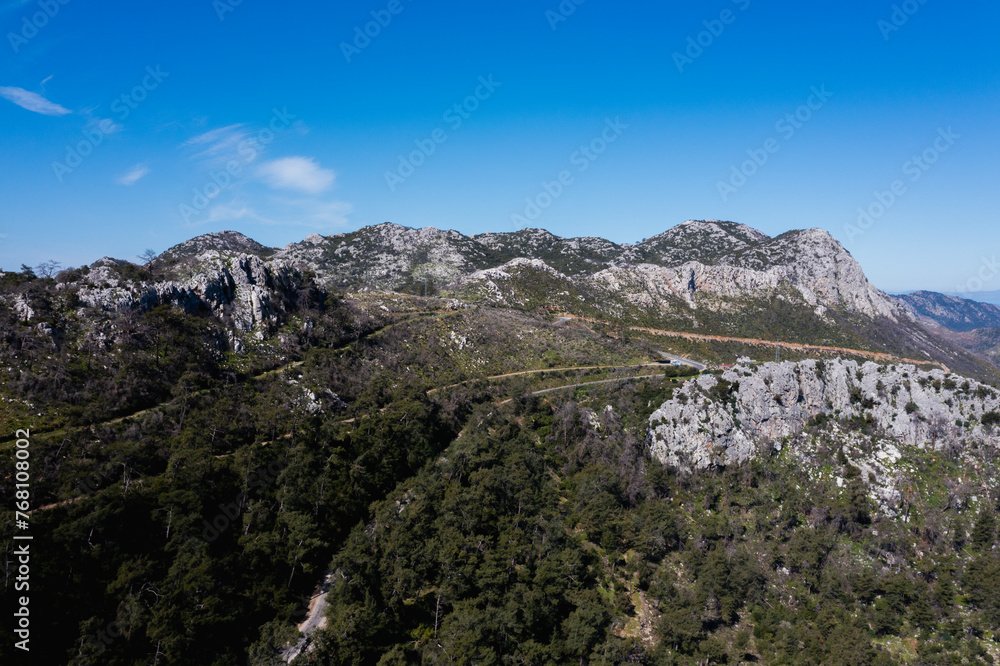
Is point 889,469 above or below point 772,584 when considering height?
above

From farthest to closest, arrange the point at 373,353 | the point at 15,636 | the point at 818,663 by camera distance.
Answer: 1. the point at 373,353
2. the point at 818,663
3. the point at 15,636

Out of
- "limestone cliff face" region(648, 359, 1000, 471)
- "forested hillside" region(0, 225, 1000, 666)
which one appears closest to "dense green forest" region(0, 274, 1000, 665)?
"forested hillside" region(0, 225, 1000, 666)

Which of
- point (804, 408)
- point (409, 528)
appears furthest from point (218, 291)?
point (804, 408)

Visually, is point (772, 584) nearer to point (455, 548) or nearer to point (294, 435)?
point (455, 548)

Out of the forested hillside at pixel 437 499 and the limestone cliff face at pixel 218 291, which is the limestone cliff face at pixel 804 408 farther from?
the limestone cliff face at pixel 218 291

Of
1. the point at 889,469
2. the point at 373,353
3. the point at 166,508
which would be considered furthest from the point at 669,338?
the point at 166,508

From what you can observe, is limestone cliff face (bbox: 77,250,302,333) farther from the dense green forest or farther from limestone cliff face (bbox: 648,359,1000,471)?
limestone cliff face (bbox: 648,359,1000,471)
